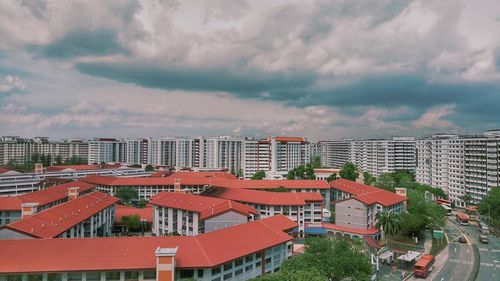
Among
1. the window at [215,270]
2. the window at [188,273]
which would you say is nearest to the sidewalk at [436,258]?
the window at [215,270]

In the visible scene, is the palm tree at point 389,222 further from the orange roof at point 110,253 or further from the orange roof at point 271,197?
the orange roof at point 110,253

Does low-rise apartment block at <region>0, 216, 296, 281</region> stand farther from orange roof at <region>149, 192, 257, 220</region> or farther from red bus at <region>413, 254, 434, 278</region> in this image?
red bus at <region>413, 254, 434, 278</region>

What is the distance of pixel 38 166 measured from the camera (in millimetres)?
90000

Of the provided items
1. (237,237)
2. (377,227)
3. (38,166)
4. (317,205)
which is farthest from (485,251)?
(38,166)

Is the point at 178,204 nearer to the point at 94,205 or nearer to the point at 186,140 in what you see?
the point at 94,205

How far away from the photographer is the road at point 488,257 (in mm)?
37219

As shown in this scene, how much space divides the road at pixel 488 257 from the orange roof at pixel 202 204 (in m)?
26.9

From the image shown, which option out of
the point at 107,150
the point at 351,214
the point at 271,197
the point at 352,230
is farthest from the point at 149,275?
the point at 107,150

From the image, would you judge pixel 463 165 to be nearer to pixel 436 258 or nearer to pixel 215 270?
pixel 436 258

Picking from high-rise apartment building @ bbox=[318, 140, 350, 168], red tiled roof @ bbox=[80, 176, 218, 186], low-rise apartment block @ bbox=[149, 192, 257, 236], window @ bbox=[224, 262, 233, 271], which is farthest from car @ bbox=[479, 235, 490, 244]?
high-rise apartment building @ bbox=[318, 140, 350, 168]

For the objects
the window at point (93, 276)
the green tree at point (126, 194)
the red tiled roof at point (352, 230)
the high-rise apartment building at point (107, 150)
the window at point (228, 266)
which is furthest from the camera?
the high-rise apartment building at point (107, 150)

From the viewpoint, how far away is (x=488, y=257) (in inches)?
1714

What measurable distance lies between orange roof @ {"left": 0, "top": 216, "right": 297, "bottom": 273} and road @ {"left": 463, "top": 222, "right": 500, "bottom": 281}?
25.9m

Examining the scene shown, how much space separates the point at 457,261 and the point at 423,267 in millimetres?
8604
